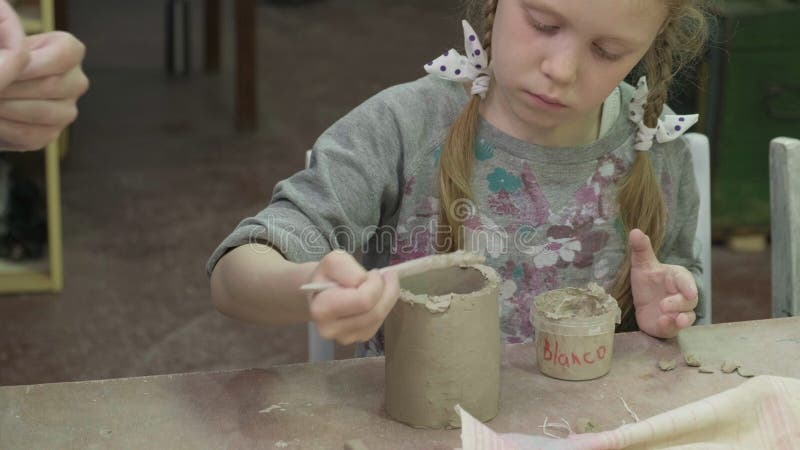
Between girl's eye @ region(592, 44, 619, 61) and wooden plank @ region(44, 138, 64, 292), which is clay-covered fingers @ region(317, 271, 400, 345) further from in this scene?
wooden plank @ region(44, 138, 64, 292)

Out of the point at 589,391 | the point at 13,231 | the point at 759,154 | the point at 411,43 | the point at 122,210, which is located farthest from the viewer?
the point at 411,43

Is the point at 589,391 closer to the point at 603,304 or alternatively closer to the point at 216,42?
the point at 603,304

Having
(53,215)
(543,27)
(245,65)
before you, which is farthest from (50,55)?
(245,65)

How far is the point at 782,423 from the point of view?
112cm

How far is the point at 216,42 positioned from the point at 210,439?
170 inches

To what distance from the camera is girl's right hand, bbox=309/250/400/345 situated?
3.37 ft

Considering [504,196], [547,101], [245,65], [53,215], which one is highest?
[547,101]

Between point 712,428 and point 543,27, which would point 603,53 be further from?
point 712,428

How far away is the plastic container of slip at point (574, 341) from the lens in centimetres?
123

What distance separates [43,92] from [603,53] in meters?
0.66

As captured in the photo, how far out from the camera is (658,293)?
1.36m

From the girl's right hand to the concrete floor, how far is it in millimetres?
1786

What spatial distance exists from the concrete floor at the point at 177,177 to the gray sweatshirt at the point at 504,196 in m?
1.34

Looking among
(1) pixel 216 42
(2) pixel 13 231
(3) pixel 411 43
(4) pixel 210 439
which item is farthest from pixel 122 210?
(4) pixel 210 439
